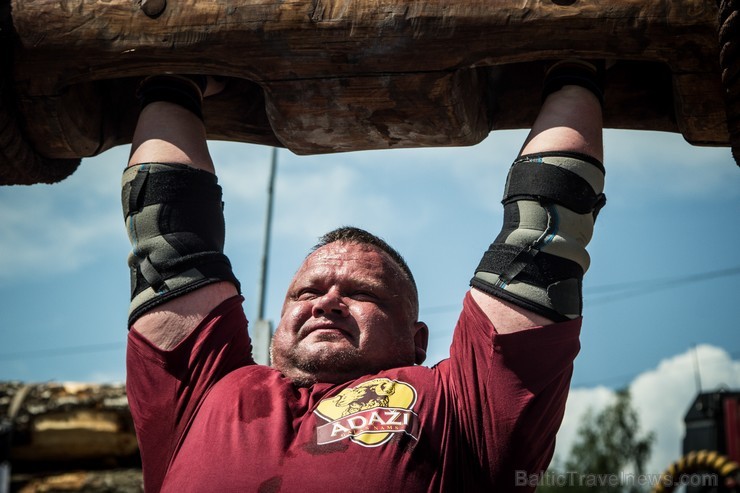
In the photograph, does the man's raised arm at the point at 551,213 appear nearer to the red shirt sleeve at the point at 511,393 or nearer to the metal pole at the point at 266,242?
the red shirt sleeve at the point at 511,393

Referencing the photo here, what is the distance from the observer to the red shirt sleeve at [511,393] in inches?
78.5

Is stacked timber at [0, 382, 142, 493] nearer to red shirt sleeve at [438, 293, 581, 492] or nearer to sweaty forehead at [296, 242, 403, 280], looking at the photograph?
sweaty forehead at [296, 242, 403, 280]

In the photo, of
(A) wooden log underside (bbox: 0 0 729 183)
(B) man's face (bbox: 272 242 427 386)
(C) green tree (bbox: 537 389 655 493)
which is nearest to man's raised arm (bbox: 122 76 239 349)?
(A) wooden log underside (bbox: 0 0 729 183)

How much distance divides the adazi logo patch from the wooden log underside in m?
0.71

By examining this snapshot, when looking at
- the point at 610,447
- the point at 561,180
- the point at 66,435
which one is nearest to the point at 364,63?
the point at 561,180

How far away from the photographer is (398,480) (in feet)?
6.17

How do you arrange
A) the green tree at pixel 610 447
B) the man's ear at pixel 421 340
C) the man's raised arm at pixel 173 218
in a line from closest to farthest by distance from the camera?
1. the man's raised arm at pixel 173 218
2. the man's ear at pixel 421 340
3. the green tree at pixel 610 447

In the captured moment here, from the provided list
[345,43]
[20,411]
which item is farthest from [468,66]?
[20,411]

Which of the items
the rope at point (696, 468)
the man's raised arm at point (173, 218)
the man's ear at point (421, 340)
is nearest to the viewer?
the man's raised arm at point (173, 218)

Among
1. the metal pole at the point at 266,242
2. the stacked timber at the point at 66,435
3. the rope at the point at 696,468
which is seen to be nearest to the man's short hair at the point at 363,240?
the stacked timber at the point at 66,435

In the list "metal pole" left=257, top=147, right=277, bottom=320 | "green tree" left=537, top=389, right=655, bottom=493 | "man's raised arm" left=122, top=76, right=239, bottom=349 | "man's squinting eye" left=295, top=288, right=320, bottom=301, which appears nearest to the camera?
"man's raised arm" left=122, top=76, right=239, bottom=349

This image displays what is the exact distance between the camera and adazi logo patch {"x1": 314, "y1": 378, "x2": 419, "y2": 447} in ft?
6.48

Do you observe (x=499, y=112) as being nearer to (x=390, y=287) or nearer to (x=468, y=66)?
(x=468, y=66)

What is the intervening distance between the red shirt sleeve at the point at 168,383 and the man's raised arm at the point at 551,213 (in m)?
0.69
